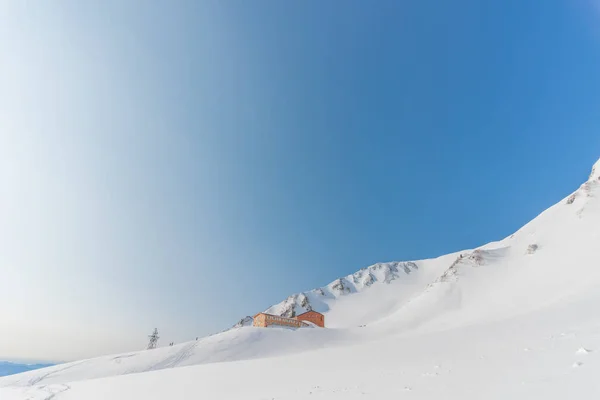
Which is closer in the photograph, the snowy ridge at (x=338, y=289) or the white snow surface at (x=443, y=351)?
the white snow surface at (x=443, y=351)

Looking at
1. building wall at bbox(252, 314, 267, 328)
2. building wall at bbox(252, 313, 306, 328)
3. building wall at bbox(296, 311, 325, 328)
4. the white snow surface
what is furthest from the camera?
building wall at bbox(296, 311, 325, 328)

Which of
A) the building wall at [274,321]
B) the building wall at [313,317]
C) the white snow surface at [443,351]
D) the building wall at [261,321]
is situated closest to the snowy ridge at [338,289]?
the building wall at [313,317]

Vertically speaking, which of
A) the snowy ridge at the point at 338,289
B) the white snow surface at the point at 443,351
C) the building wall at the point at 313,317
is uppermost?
the snowy ridge at the point at 338,289

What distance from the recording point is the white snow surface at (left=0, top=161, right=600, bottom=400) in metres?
11.9

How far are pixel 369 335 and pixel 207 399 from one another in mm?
48030

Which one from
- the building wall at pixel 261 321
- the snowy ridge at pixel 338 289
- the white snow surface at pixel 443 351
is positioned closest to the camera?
the white snow surface at pixel 443 351

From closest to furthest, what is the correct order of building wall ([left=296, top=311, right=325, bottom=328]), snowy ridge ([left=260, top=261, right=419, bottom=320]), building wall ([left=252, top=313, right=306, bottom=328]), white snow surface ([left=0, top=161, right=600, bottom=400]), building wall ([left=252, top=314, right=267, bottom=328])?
white snow surface ([left=0, top=161, right=600, bottom=400]) < building wall ([left=252, top=313, right=306, bottom=328]) < building wall ([left=252, top=314, right=267, bottom=328]) < building wall ([left=296, top=311, right=325, bottom=328]) < snowy ridge ([left=260, top=261, right=419, bottom=320])

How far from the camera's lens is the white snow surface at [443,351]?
11922mm

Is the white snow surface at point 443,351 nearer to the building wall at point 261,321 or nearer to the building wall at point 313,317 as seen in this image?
the building wall at point 261,321

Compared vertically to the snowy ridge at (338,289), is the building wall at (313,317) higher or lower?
lower

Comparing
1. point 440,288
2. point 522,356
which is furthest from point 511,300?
point 522,356

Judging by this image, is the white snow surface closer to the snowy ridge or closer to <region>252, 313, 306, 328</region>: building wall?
<region>252, 313, 306, 328</region>: building wall

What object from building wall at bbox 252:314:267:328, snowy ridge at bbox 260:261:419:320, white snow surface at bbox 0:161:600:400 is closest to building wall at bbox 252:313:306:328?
building wall at bbox 252:314:267:328

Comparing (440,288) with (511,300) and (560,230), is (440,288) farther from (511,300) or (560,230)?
(560,230)
